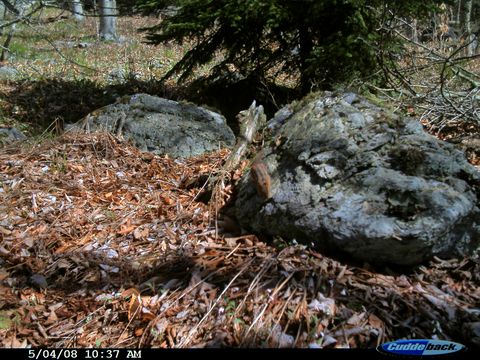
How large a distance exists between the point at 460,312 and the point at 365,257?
64 centimetres

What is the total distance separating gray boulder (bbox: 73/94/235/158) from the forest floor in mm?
539

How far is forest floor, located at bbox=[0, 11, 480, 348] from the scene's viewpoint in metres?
2.67

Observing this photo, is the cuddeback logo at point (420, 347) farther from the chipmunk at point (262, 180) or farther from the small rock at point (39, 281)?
the small rock at point (39, 281)

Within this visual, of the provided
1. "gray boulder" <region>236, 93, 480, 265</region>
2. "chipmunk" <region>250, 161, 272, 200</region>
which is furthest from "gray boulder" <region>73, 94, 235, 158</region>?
"chipmunk" <region>250, 161, 272, 200</region>

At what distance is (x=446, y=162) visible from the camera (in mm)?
3287

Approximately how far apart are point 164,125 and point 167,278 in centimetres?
281

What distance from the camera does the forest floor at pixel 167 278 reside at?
2.67m

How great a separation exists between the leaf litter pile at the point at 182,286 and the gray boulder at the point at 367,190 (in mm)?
178

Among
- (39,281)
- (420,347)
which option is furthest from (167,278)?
(420,347)

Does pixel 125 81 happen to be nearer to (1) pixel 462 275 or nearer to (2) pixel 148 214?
(2) pixel 148 214

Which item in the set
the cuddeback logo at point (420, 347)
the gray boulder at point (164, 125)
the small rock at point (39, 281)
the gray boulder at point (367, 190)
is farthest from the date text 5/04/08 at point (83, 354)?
the gray boulder at point (164, 125)

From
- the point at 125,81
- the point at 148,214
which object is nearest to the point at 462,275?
the point at 148,214

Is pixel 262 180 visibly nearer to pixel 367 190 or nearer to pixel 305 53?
pixel 367 190

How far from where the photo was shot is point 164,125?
562 cm
